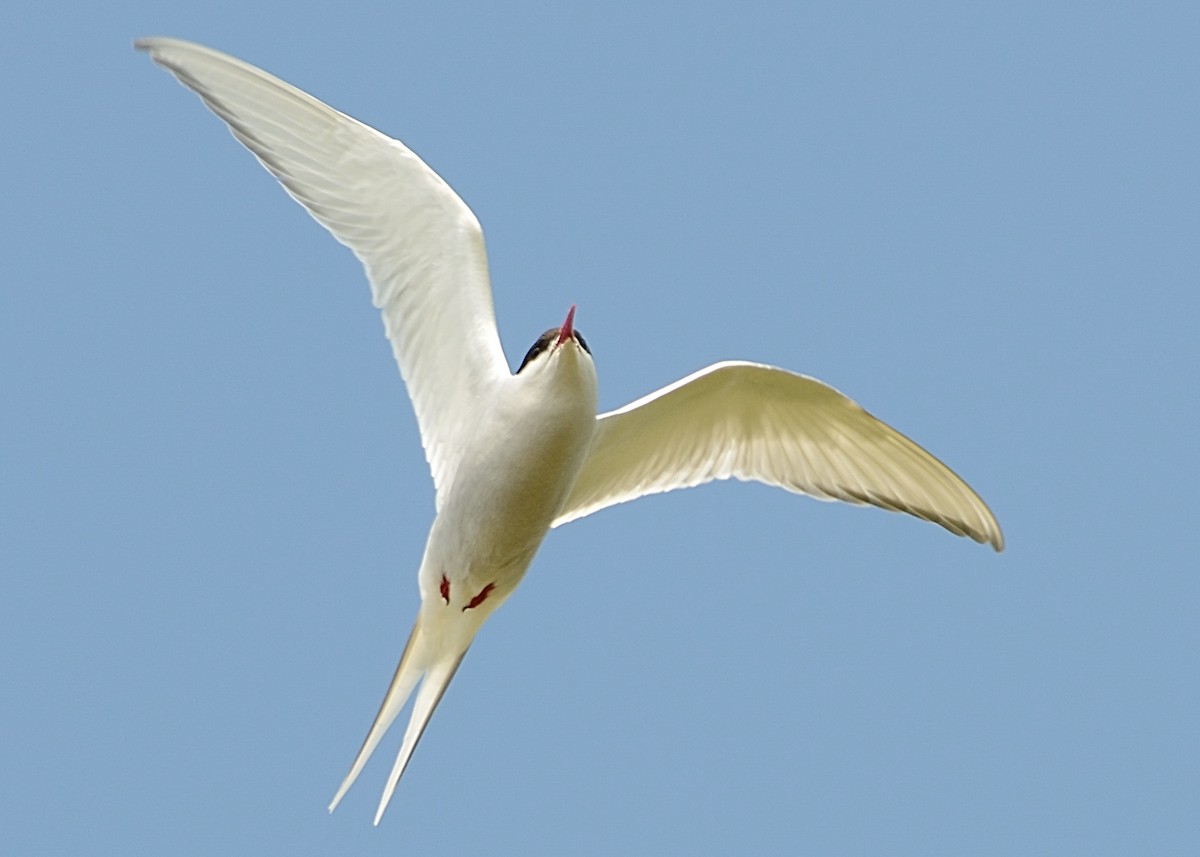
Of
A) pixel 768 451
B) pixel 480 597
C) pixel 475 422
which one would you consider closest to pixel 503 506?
pixel 475 422

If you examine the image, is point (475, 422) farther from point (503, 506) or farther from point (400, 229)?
point (400, 229)

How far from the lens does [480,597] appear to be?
11102mm

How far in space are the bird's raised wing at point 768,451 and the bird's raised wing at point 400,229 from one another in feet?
2.33

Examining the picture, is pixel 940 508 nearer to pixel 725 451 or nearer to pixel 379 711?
pixel 725 451

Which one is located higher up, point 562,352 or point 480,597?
point 562,352

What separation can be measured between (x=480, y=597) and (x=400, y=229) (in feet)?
5.80

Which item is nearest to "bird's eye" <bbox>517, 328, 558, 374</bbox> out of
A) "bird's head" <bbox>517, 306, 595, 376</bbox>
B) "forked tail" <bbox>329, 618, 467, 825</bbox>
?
"bird's head" <bbox>517, 306, 595, 376</bbox>

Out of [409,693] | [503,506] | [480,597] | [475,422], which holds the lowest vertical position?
[409,693]

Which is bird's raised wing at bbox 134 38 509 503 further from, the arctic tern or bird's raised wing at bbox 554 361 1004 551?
bird's raised wing at bbox 554 361 1004 551

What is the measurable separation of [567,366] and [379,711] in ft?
6.89

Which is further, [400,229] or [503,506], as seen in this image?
[400,229]

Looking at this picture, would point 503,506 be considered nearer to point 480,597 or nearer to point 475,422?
point 475,422

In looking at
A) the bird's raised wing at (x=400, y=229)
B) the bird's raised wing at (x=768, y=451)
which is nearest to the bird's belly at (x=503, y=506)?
the bird's raised wing at (x=400, y=229)

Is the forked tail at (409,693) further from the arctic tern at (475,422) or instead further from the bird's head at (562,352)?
the bird's head at (562,352)
